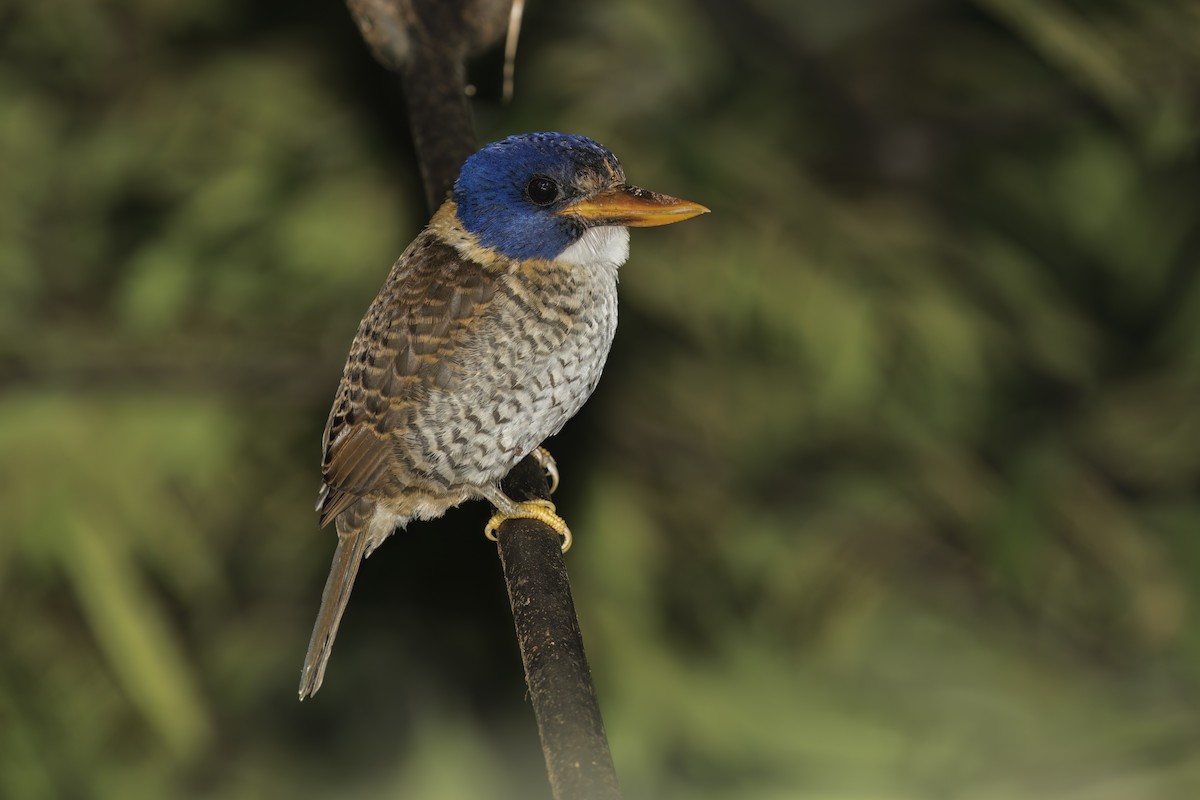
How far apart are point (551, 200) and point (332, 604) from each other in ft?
1.68

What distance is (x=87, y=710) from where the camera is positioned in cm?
273

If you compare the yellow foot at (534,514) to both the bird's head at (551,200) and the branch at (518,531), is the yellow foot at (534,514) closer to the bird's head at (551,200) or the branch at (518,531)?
the branch at (518,531)

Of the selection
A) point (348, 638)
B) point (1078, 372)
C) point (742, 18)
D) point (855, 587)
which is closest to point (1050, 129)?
point (1078, 372)

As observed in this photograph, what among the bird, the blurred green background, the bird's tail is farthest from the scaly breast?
the blurred green background

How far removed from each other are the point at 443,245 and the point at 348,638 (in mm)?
1413

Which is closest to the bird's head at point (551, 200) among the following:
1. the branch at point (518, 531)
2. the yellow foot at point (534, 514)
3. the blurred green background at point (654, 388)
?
the branch at point (518, 531)

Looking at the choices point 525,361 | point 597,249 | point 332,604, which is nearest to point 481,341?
point 525,361

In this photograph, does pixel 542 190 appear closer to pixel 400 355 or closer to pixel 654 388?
pixel 400 355

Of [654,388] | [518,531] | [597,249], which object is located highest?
[597,249]

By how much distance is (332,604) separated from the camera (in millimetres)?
1508

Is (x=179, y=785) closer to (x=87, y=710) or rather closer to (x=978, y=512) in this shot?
(x=87, y=710)

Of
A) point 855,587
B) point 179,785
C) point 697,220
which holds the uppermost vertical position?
point 697,220

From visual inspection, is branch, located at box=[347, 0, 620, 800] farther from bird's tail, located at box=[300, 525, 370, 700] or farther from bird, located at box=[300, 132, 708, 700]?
bird's tail, located at box=[300, 525, 370, 700]

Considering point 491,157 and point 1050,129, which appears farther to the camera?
point 1050,129
